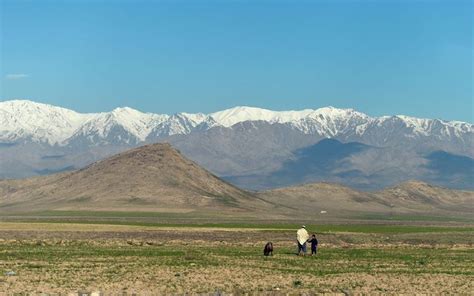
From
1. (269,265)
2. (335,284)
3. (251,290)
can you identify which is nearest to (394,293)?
(335,284)

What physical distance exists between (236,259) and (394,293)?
18465mm

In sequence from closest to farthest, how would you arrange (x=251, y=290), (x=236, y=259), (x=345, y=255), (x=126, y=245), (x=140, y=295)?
(x=140, y=295) < (x=251, y=290) < (x=236, y=259) < (x=345, y=255) < (x=126, y=245)

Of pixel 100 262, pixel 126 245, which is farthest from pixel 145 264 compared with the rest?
pixel 126 245

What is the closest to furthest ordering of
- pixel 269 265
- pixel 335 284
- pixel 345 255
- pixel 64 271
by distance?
pixel 335 284 → pixel 64 271 → pixel 269 265 → pixel 345 255

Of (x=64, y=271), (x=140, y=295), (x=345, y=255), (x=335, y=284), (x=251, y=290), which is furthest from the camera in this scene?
(x=345, y=255)

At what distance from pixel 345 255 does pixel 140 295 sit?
1160 inches

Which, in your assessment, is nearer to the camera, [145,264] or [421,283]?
[421,283]

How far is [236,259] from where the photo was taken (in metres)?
53.5

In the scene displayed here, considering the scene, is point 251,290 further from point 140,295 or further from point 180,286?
point 140,295

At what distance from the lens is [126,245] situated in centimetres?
6819

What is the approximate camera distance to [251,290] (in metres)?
36.3

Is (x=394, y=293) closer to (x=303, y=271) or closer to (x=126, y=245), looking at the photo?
(x=303, y=271)

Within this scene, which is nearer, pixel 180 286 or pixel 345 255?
pixel 180 286

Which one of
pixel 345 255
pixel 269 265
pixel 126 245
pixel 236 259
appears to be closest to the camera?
pixel 269 265
